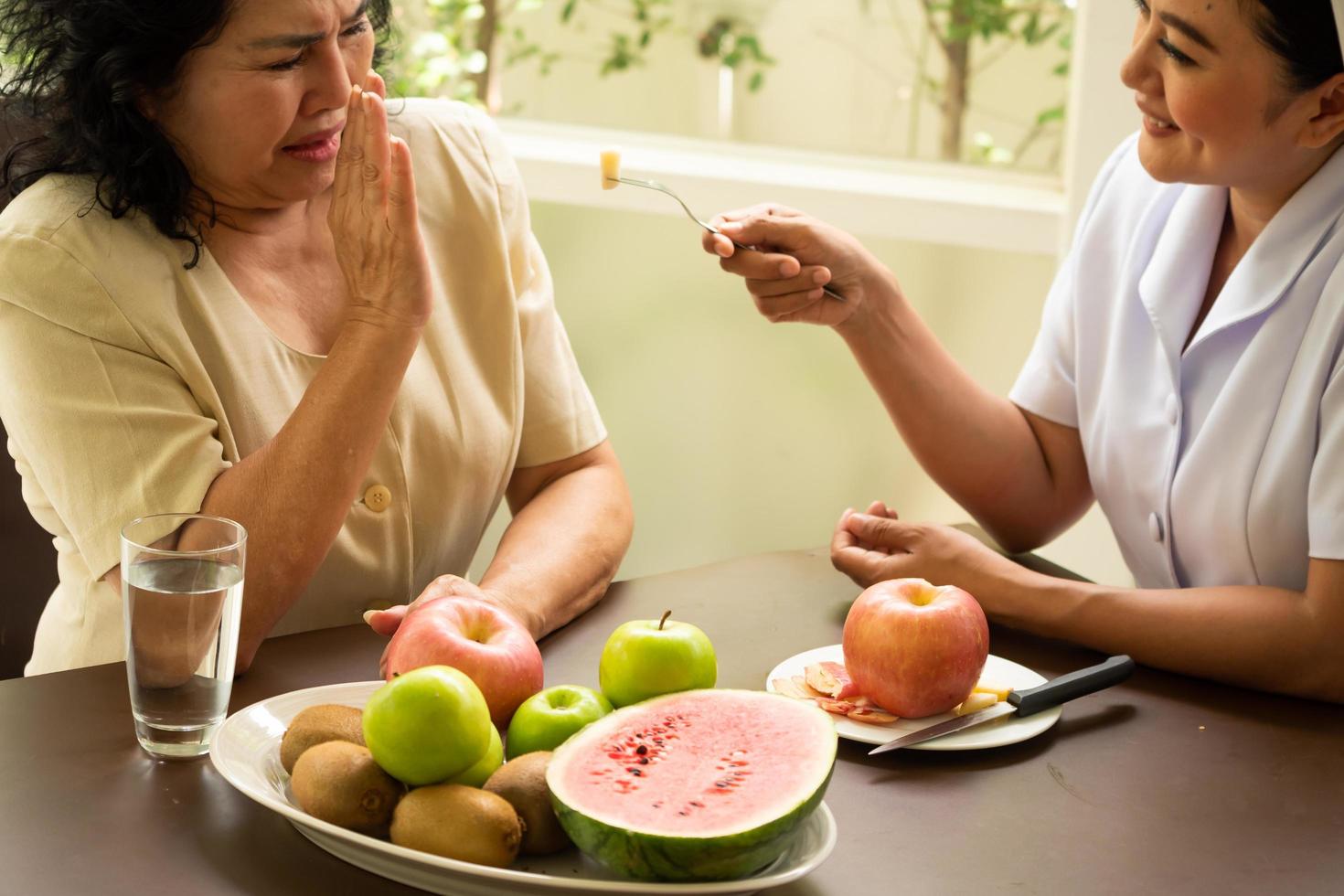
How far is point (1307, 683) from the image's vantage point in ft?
4.15

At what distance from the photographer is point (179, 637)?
1.04 meters

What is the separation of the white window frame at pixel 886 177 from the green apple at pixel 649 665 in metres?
1.72

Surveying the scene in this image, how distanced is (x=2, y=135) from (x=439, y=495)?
0.65m

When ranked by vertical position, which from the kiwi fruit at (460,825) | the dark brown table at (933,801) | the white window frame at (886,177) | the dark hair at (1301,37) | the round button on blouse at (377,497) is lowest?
the dark brown table at (933,801)

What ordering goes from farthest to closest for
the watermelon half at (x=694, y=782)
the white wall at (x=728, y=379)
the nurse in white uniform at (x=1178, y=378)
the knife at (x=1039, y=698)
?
the white wall at (x=728, y=379) < the nurse in white uniform at (x=1178, y=378) < the knife at (x=1039, y=698) < the watermelon half at (x=694, y=782)

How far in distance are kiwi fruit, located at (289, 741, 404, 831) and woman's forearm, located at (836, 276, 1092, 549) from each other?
0.96 metres

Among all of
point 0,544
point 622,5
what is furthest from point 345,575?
point 622,5

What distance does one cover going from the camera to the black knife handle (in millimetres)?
1173

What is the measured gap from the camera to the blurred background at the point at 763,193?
2701 millimetres

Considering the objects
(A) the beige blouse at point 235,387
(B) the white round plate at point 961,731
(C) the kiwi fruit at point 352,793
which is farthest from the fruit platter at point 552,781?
(A) the beige blouse at point 235,387

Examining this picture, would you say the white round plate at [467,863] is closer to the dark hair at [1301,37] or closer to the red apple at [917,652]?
the red apple at [917,652]

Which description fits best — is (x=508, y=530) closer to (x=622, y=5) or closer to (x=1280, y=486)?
(x=1280, y=486)

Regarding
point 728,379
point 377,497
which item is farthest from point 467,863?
point 728,379

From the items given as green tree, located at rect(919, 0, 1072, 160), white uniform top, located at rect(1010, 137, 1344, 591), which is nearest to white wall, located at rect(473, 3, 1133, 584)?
green tree, located at rect(919, 0, 1072, 160)
